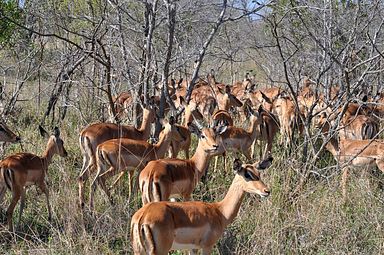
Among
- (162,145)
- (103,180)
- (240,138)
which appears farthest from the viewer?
(240,138)

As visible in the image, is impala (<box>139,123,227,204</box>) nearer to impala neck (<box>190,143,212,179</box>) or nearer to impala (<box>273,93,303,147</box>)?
impala neck (<box>190,143,212,179</box>)

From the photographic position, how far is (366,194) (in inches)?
226

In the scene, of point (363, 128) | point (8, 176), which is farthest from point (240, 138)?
point (8, 176)

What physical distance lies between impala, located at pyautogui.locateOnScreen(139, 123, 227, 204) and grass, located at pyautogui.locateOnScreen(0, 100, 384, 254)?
33 cm

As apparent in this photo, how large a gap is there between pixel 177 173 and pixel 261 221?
83 cm

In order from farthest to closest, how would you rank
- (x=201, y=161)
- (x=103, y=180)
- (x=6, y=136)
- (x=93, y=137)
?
(x=93, y=137), (x=6, y=136), (x=103, y=180), (x=201, y=161)

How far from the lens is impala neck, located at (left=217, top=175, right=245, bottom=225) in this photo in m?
4.49

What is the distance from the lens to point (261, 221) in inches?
200

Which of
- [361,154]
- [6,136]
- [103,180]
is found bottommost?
[361,154]

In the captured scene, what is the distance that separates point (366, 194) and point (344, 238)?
1071mm

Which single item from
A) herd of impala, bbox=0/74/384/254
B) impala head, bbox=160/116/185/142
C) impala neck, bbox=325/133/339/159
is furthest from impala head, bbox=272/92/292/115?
impala head, bbox=160/116/185/142

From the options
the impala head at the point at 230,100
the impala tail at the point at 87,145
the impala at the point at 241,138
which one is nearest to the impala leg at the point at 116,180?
the impala tail at the point at 87,145

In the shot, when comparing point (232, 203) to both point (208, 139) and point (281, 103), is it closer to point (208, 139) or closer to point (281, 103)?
point (208, 139)

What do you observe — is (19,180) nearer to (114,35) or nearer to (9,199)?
(9,199)
